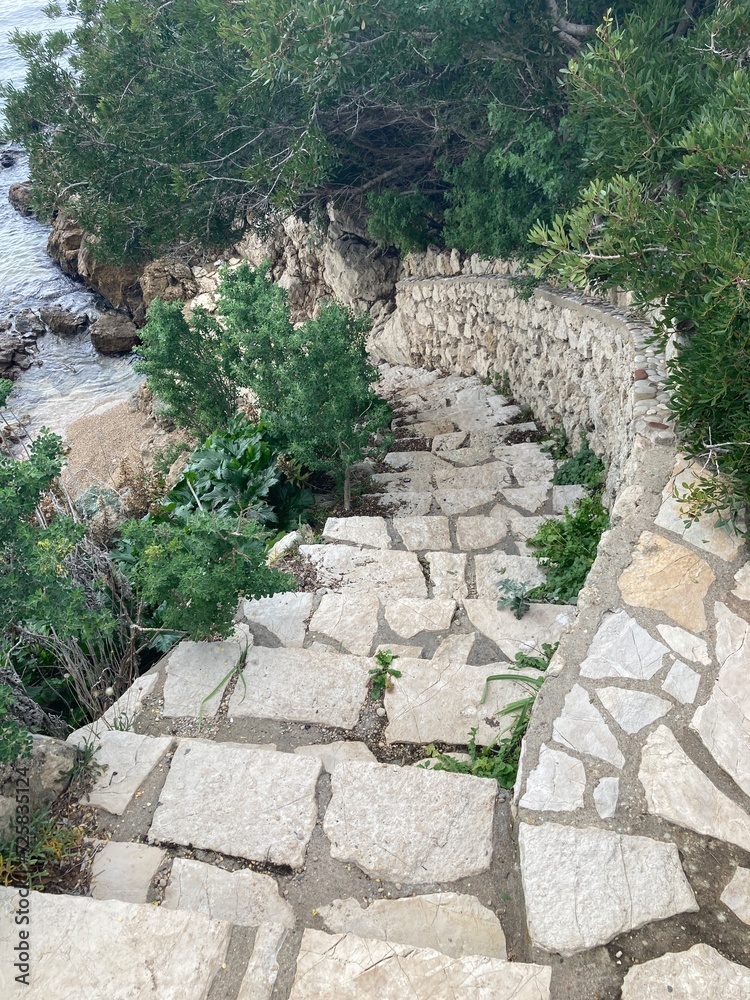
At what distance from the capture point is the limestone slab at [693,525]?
9.75ft

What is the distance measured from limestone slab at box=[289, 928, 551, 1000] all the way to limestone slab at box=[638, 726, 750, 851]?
68cm

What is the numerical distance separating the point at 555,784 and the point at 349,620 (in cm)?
162

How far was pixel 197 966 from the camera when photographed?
78.1 inches

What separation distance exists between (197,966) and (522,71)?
264 inches

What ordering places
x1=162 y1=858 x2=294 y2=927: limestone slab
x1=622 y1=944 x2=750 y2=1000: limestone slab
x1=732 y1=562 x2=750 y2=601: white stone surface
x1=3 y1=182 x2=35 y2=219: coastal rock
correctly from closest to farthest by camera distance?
x1=622 y1=944 x2=750 y2=1000: limestone slab < x1=162 y1=858 x2=294 y2=927: limestone slab < x1=732 y1=562 x2=750 y2=601: white stone surface < x1=3 y1=182 x2=35 y2=219: coastal rock

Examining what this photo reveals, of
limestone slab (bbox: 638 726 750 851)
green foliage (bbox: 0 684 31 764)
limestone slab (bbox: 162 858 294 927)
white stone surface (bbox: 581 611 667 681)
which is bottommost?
limestone slab (bbox: 162 858 294 927)

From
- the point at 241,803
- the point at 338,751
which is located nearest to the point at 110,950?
the point at 241,803

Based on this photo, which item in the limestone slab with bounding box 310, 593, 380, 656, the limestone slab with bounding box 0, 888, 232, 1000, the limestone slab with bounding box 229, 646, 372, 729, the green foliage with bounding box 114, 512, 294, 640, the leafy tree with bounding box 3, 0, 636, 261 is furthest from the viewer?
the leafy tree with bounding box 3, 0, 636, 261

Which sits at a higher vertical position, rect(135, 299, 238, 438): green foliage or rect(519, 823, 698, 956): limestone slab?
rect(135, 299, 238, 438): green foliage

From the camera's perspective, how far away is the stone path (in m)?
1.94

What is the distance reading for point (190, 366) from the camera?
694 centimetres

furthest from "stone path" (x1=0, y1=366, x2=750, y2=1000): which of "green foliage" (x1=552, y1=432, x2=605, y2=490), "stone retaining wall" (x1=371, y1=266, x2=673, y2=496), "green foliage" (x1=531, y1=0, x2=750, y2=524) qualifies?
"green foliage" (x1=552, y1=432, x2=605, y2=490)

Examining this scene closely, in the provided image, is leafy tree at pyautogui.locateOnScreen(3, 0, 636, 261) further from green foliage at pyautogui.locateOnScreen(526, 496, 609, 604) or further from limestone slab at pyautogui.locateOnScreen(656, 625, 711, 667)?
limestone slab at pyautogui.locateOnScreen(656, 625, 711, 667)

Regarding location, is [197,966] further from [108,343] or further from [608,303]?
[108,343]
